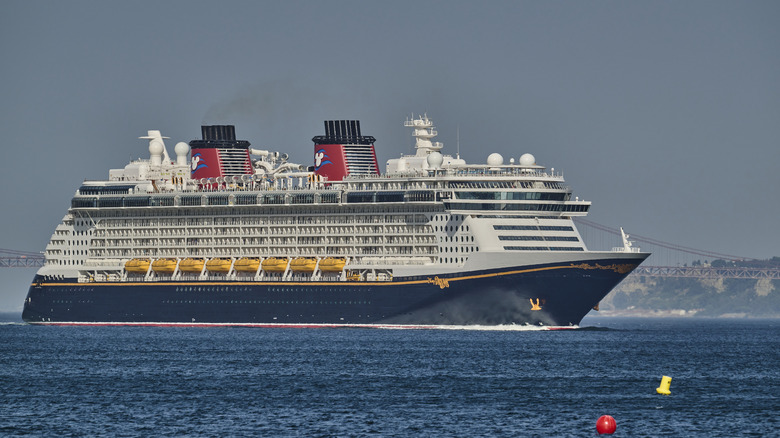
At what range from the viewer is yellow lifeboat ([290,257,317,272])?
321ft

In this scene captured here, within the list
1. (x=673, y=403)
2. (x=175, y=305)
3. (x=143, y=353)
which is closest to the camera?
(x=673, y=403)

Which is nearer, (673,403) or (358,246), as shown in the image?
(673,403)

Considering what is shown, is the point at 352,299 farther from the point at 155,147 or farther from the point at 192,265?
the point at 155,147

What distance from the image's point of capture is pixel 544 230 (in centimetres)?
8962

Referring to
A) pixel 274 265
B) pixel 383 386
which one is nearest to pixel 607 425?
pixel 383 386

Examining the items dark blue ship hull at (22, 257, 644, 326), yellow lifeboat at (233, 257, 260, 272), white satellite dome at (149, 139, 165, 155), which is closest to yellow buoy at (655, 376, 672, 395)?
dark blue ship hull at (22, 257, 644, 326)

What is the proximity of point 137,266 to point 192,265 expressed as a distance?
4.66m

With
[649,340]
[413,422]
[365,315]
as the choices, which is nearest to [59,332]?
[365,315]

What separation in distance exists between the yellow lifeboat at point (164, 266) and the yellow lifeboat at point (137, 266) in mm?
661

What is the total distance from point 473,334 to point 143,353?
21115 millimetres

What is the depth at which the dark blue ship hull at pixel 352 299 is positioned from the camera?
87750 millimetres

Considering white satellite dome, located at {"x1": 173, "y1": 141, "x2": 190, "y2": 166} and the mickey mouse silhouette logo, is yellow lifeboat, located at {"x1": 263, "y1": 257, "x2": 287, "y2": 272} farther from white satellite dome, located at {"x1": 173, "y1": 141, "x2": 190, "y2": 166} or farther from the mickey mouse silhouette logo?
white satellite dome, located at {"x1": 173, "y1": 141, "x2": 190, "y2": 166}

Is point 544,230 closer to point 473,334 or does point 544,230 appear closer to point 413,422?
point 473,334

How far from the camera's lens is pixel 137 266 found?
343 feet
